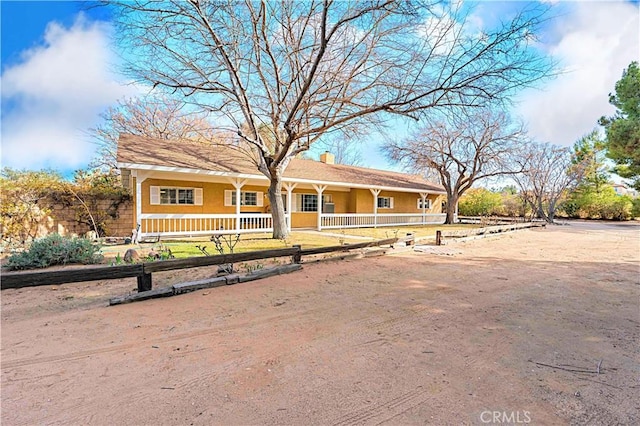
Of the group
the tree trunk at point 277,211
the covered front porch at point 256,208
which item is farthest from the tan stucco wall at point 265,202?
the tree trunk at point 277,211

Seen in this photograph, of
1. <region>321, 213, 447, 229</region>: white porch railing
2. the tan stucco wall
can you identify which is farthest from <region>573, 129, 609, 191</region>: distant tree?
<region>321, 213, 447, 229</region>: white porch railing

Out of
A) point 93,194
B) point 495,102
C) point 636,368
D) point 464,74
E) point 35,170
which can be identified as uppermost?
point 464,74

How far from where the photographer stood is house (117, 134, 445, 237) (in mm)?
11836

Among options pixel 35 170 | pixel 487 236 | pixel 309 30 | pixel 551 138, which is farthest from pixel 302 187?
pixel 551 138

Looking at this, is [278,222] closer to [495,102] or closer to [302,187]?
[302,187]

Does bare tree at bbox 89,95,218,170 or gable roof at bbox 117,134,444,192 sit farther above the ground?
bare tree at bbox 89,95,218,170

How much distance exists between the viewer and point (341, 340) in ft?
11.3

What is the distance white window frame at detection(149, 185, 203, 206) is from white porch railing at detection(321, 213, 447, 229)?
21.2 feet

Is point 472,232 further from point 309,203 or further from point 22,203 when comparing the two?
point 22,203

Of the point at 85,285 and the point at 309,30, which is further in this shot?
the point at 309,30

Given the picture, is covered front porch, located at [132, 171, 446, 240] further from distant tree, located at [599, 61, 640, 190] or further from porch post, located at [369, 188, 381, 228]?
distant tree, located at [599, 61, 640, 190]

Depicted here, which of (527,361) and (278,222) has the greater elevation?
(278,222)

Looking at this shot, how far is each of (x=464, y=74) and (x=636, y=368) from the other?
7.22 m

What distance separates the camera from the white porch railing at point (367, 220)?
57.0ft
